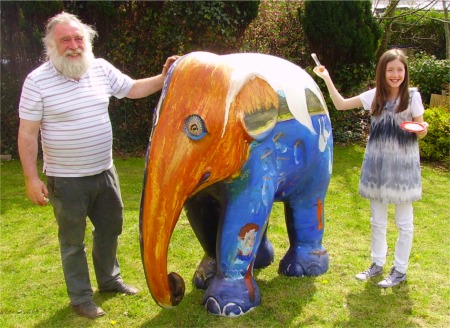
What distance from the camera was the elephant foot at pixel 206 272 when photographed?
11.7 feet

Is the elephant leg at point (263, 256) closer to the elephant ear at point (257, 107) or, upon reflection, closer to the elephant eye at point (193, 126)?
the elephant ear at point (257, 107)

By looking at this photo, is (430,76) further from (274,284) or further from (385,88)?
(274,284)

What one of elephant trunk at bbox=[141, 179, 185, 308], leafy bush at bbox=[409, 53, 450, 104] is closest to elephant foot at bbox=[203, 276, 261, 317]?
elephant trunk at bbox=[141, 179, 185, 308]

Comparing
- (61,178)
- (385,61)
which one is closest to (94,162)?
(61,178)

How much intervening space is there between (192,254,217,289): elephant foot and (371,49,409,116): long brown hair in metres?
1.46

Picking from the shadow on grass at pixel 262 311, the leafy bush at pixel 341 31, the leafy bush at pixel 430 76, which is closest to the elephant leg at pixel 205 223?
the shadow on grass at pixel 262 311

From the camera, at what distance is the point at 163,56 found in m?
7.94

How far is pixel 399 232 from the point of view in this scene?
3.57m

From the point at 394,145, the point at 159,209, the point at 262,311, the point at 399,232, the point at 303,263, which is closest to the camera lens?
the point at 159,209

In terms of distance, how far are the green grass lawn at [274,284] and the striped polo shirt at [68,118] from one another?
0.95 m

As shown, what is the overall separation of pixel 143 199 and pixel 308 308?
1343 millimetres

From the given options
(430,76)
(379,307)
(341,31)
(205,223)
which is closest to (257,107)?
(205,223)

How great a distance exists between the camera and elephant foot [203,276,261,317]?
306 cm

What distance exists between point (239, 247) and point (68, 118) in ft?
4.00
